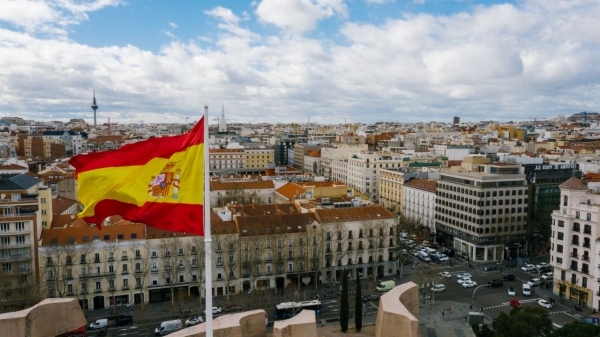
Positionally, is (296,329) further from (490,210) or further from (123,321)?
(490,210)

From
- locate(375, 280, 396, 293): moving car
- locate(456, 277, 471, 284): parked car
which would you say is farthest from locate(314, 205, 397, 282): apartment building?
locate(456, 277, 471, 284): parked car

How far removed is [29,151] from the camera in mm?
186250

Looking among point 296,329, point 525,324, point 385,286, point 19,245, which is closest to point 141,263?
point 19,245

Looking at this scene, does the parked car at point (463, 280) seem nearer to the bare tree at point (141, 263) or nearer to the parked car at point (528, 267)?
the parked car at point (528, 267)

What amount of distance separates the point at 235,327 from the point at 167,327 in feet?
87.8

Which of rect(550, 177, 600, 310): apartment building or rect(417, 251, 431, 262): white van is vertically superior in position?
rect(550, 177, 600, 310): apartment building

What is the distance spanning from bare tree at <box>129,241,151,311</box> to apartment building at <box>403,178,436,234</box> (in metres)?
53.2

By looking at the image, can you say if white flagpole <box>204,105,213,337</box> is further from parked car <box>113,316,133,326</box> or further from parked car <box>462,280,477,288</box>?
parked car <box>462,280,477,288</box>

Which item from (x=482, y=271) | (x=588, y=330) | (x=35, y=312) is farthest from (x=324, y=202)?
(x=35, y=312)

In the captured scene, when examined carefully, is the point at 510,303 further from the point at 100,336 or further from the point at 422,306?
the point at 100,336

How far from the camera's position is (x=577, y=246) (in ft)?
197

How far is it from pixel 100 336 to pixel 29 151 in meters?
158

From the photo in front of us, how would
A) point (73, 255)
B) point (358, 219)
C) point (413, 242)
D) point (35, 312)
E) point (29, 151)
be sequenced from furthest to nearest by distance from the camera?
point (29, 151), point (413, 242), point (358, 219), point (73, 255), point (35, 312)

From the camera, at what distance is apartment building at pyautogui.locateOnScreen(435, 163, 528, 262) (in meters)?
79.2
